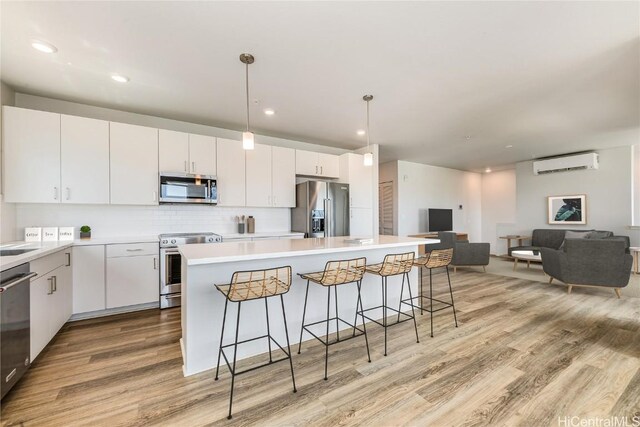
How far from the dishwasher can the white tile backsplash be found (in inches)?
66.5

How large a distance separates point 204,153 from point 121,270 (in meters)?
1.82

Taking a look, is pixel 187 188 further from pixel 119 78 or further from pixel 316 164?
pixel 316 164

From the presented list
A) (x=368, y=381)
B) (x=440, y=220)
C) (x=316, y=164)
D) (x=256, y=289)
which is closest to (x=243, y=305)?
(x=256, y=289)

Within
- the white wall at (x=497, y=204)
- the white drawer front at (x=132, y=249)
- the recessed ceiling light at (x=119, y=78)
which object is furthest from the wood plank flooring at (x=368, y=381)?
the white wall at (x=497, y=204)

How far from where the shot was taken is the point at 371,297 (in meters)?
3.05

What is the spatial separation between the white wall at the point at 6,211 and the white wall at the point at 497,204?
9.82 m

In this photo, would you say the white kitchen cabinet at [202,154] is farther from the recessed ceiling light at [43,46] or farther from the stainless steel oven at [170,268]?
the recessed ceiling light at [43,46]

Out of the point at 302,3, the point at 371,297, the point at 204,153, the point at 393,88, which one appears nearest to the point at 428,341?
the point at 371,297

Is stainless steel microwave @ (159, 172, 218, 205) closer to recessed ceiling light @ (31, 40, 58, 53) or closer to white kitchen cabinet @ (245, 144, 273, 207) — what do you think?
white kitchen cabinet @ (245, 144, 273, 207)

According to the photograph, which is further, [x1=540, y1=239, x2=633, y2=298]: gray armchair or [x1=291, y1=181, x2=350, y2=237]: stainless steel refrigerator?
[x1=291, y1=181, x2=350, y2=237]: stainless steel refrigerator

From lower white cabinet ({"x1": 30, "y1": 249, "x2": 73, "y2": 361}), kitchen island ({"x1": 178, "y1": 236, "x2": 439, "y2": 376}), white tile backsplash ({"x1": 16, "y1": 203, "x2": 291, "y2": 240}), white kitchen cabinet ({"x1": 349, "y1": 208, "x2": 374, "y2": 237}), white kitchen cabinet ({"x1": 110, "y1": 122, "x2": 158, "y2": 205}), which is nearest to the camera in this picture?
kitchen island ({"x1": 178, "y1": 236, "x2": 439, "y2": 376})

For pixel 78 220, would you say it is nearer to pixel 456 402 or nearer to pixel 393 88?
pixel 393 88

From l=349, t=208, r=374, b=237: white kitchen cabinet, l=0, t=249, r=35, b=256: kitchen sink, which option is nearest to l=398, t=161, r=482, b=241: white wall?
l=349, t=208, r=374, b=237: white kitchen cabinet

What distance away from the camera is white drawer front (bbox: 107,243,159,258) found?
126 inches
